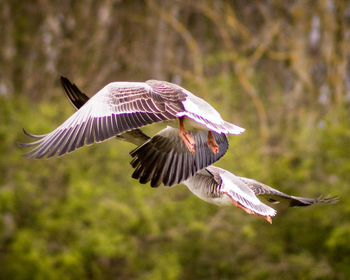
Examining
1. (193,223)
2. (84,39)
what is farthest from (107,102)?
(84,39)

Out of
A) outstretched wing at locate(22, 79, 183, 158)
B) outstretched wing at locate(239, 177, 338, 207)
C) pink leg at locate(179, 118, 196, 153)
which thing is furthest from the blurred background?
A: outstretched wing at locate(22, 79, 183, 158)

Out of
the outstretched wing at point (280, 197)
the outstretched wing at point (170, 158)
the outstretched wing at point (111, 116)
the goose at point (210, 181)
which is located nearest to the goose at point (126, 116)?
the outstretched wing at point (111, 116)

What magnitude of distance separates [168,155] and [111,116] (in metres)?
0.72

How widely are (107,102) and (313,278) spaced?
7.83 meters

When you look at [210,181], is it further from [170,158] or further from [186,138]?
[186,138]

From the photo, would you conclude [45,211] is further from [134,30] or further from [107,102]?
[134,30]

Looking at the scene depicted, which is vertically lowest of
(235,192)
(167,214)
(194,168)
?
(235,192)

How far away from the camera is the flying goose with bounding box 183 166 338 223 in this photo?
4.55m

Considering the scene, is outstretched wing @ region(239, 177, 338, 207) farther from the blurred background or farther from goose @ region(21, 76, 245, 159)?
the blurred background

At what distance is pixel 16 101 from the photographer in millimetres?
14531

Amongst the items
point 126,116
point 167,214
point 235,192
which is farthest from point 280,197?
point 167,214

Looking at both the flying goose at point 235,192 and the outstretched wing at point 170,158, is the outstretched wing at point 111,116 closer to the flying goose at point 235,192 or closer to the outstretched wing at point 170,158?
the outstretched wing at point 170,158

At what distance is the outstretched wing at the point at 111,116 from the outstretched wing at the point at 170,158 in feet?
1.63

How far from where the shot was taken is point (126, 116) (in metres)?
4.20
